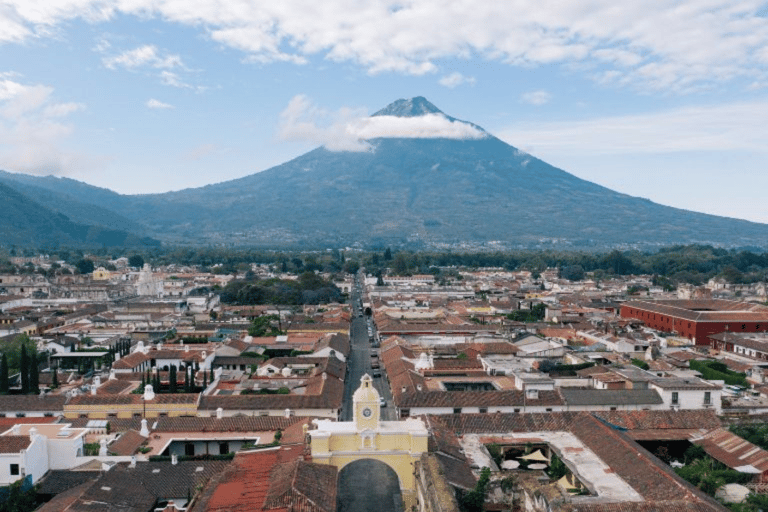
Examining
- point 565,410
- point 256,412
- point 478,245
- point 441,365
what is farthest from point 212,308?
point 478,245

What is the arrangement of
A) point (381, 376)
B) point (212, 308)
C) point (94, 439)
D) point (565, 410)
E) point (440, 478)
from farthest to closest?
point (212, 308) < point (381, 376) < point (565, 410) < point (94, 439) < point (440, 478)

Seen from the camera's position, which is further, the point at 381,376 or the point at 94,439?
the point at 381,376

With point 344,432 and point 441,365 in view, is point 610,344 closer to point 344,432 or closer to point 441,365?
point 441,365

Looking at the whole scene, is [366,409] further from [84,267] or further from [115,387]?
[84,267]

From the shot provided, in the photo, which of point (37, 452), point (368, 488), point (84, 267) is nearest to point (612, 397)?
point (368, 488)

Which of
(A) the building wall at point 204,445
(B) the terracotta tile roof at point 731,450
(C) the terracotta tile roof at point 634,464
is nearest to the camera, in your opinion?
(C) the terracotta tile roof at point 634,464

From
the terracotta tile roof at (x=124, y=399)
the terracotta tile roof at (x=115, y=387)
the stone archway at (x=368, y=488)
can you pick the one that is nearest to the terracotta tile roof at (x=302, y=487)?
the stone archway at (x=368, y=488)

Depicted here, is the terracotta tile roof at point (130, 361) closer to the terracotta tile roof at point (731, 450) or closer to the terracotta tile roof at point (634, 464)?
the terracotta tile roof at point (634, 464)
